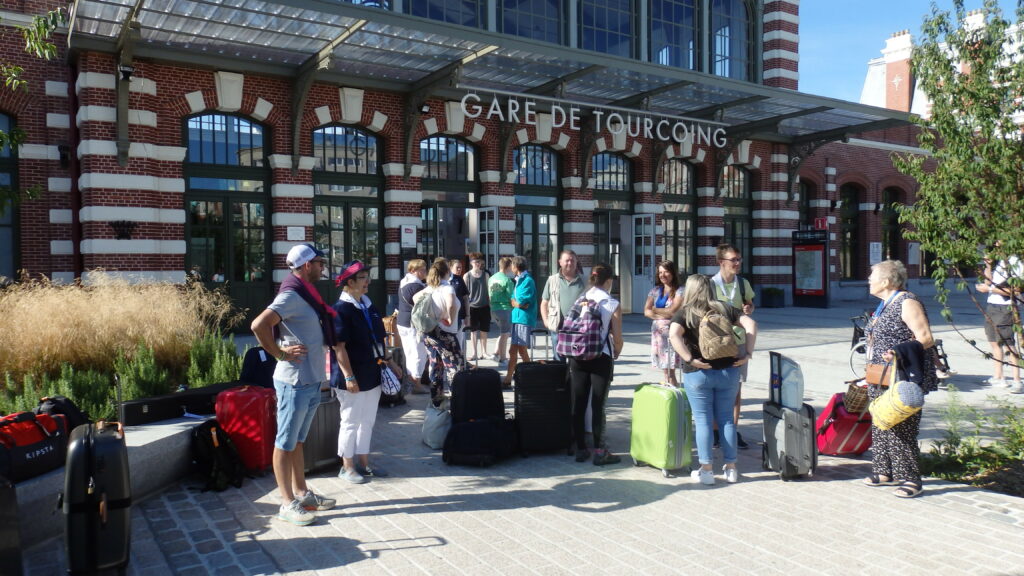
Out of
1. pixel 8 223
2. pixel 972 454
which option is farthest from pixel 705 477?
pixel 8 223

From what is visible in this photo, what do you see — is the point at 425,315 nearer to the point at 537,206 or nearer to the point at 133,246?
the point at 133,246

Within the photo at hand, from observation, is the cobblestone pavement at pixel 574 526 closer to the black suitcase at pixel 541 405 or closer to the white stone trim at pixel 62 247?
the black suitcase at pixel 541 405

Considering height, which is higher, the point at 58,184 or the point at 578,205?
the point at 58,184

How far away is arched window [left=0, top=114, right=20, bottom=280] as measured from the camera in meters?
13.7

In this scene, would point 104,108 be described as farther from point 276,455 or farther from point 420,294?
point 276,455

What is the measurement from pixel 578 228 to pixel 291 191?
7921 mm

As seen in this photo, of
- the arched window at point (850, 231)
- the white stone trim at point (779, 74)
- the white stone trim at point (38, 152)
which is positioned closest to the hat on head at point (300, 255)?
the white stone trim at point (38, 152)

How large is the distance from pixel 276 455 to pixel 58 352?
3.48 m

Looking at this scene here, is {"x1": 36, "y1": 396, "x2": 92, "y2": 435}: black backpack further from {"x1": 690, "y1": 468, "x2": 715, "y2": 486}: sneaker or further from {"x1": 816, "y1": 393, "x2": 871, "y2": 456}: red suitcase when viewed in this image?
{"x1": 816, "y1": 393, "x2": 871, "y2": 456}: red suitcase

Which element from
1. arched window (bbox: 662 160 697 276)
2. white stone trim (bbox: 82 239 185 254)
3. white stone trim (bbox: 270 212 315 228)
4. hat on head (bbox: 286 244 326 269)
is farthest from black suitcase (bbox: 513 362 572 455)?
arched window (bbox: 662 160 697 276)

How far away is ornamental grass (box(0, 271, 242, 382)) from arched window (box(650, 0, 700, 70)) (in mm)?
16892

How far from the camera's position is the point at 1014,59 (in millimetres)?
5453

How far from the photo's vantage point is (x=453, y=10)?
1811 centimetres

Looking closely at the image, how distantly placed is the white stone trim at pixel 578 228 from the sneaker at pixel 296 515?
1556 centimetres
